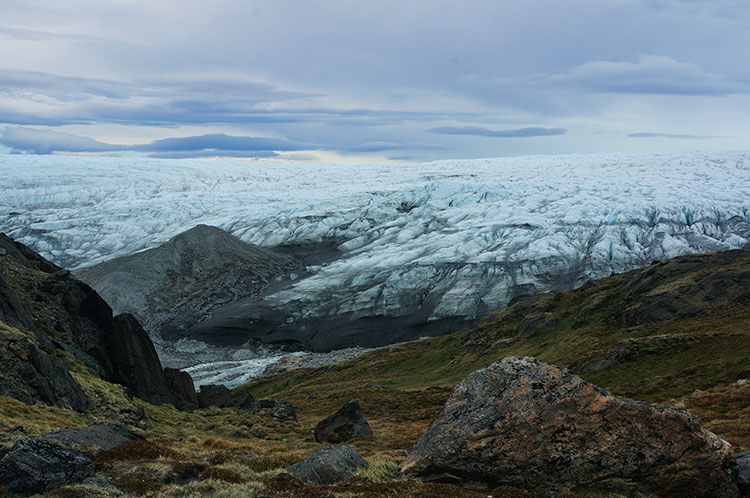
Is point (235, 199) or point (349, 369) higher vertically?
point (235, 199)

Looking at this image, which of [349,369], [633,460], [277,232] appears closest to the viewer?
[633,460]

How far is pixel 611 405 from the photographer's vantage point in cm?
1110

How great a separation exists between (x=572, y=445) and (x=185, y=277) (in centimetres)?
12015

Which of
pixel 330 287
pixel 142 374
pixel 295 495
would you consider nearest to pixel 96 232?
pixel 330 287

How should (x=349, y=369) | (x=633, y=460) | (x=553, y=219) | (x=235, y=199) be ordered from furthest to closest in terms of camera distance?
(x=235, y=199) → (x=553, y=219) → (x=349, y=369) → (x=633, y=460)

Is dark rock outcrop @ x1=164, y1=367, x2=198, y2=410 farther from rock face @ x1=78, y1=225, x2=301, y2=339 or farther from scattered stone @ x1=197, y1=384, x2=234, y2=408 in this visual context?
rock face @ x1=78, y1=225, x2=301, y2=339

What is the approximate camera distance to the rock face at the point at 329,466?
41.9 feet

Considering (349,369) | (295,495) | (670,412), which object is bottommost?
(349,369)

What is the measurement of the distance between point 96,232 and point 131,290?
2184 inches

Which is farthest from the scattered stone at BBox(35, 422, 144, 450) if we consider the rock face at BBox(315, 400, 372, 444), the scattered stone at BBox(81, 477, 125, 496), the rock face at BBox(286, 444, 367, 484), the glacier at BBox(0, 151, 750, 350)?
the glacier at BBox(0, 151, 750, 350)

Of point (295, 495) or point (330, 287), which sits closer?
point (295, 495)

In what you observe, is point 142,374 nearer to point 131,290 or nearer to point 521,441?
point 521,441

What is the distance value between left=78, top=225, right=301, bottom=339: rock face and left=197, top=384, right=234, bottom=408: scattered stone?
64457mm

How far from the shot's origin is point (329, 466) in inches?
515
